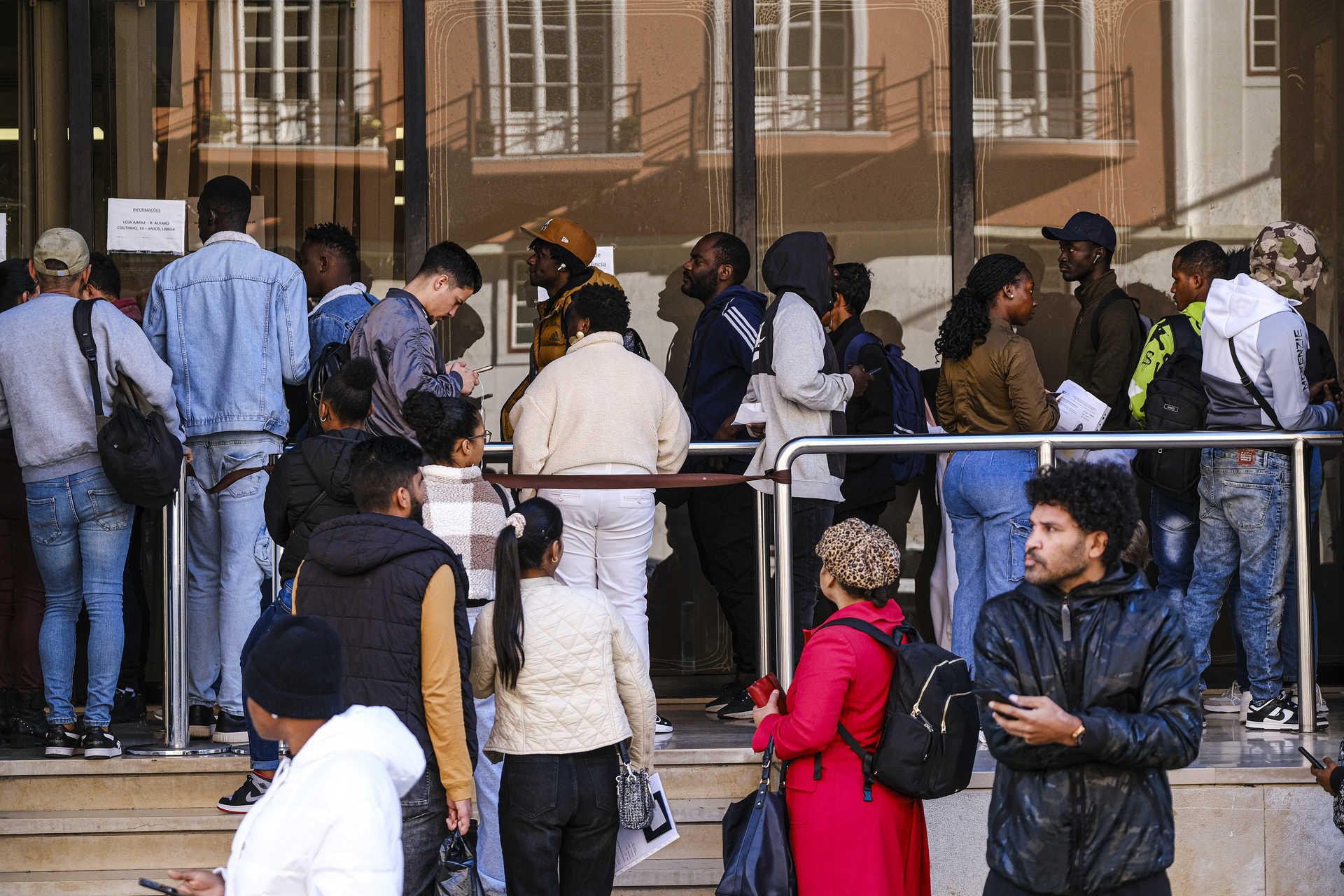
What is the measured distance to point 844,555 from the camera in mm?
4949

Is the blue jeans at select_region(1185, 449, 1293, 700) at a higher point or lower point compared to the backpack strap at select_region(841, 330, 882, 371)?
lower

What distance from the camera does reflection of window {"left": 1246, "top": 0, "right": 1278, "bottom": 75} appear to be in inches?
327

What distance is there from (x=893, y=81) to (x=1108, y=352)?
189cm

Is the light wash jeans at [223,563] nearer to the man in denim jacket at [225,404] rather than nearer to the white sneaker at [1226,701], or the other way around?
the man in denim jacket at [225,404]

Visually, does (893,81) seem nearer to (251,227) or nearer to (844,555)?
(251,227)

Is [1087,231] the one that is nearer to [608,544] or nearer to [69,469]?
[608,544]

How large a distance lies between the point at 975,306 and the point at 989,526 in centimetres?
94

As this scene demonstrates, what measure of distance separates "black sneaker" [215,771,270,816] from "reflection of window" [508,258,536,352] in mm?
3064

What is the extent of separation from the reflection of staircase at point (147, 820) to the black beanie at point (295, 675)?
269 cm

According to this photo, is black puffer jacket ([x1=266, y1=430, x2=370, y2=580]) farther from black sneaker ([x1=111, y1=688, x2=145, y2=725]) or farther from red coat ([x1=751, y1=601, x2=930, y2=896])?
black sneaker ([x1=111, y1=688, x2=145, y2=725])

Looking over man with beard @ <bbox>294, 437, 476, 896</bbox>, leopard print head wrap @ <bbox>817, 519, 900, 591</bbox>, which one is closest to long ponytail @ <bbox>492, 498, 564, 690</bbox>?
man with beard @ <bbox>294, 437, 476, 896</bbox>

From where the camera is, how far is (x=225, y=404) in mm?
6359

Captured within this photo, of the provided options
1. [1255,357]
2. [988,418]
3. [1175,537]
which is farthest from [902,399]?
[1255,357]

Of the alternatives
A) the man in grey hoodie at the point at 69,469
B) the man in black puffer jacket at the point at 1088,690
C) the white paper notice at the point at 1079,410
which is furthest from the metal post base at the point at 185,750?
the white paper notice at the point at 1079,410
